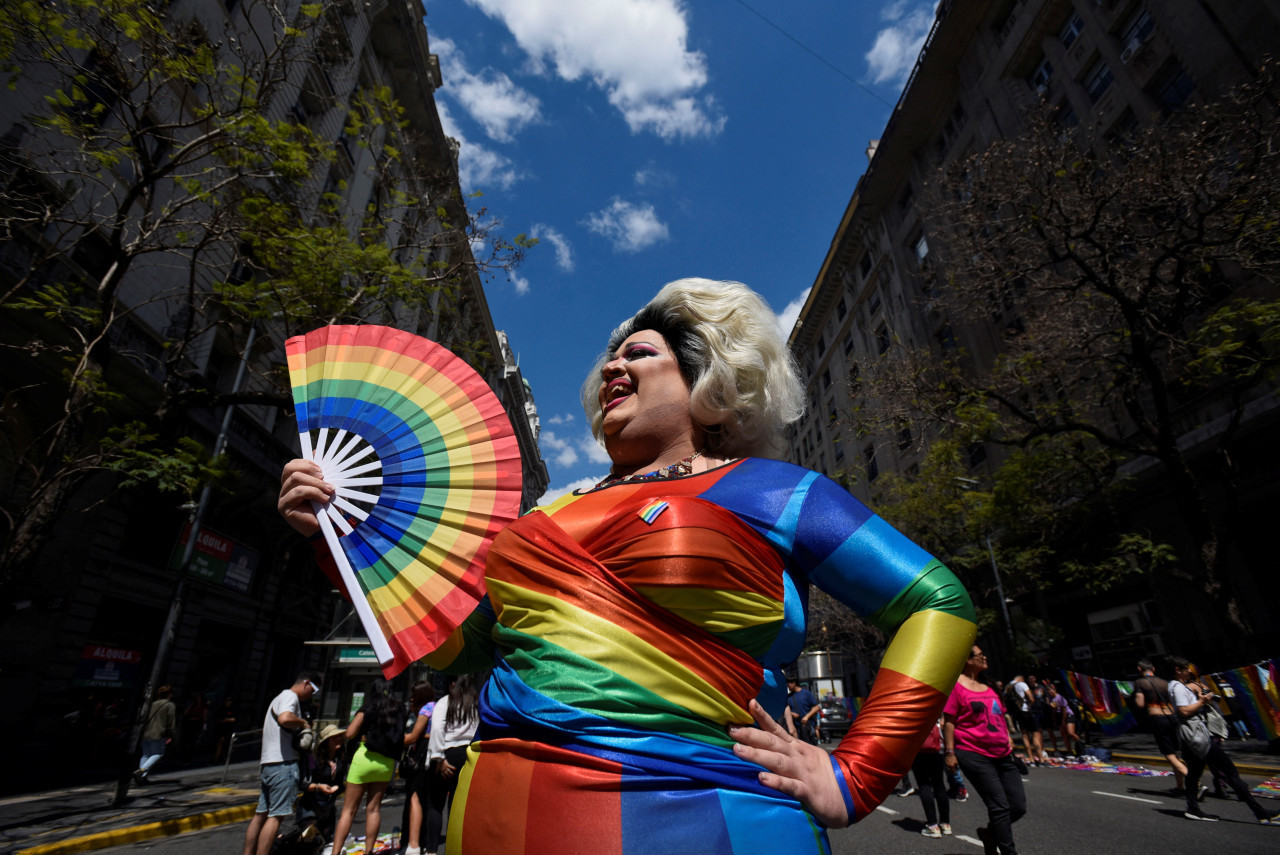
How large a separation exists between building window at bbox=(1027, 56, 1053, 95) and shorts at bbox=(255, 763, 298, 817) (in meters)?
29.9

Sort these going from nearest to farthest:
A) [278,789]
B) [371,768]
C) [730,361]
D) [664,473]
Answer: [664,473] → [730,361] → [278,789] → [371,768]

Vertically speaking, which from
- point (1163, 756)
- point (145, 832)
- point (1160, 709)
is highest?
point (1160, 709)

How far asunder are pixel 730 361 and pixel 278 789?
6822 mm

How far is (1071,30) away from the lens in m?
23.2

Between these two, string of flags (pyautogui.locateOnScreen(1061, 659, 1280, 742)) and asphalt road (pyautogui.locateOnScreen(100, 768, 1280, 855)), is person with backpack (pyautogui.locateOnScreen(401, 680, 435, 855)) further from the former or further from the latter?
string of flags (pyautogui.locateOnScreen(1061, 659, 1280, 742))

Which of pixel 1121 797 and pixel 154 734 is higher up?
pixel 154 734

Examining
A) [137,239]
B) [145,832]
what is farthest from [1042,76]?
[145,832]

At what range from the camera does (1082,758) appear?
14.1m

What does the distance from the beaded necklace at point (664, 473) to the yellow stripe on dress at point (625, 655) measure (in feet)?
1.59

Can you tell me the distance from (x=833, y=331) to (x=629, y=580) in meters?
47.0

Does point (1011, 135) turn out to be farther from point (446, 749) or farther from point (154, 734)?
point (154, 734)

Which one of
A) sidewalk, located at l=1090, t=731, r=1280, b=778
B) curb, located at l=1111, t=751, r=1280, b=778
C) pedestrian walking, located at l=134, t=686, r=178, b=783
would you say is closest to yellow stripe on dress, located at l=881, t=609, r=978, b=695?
curb, located at l=1111, t=751, r=1280, b=778

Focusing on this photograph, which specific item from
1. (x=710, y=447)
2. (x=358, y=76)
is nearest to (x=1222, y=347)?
(x=710, y=447)

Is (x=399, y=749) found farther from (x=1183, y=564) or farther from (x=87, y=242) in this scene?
(x=1183, y=564)
